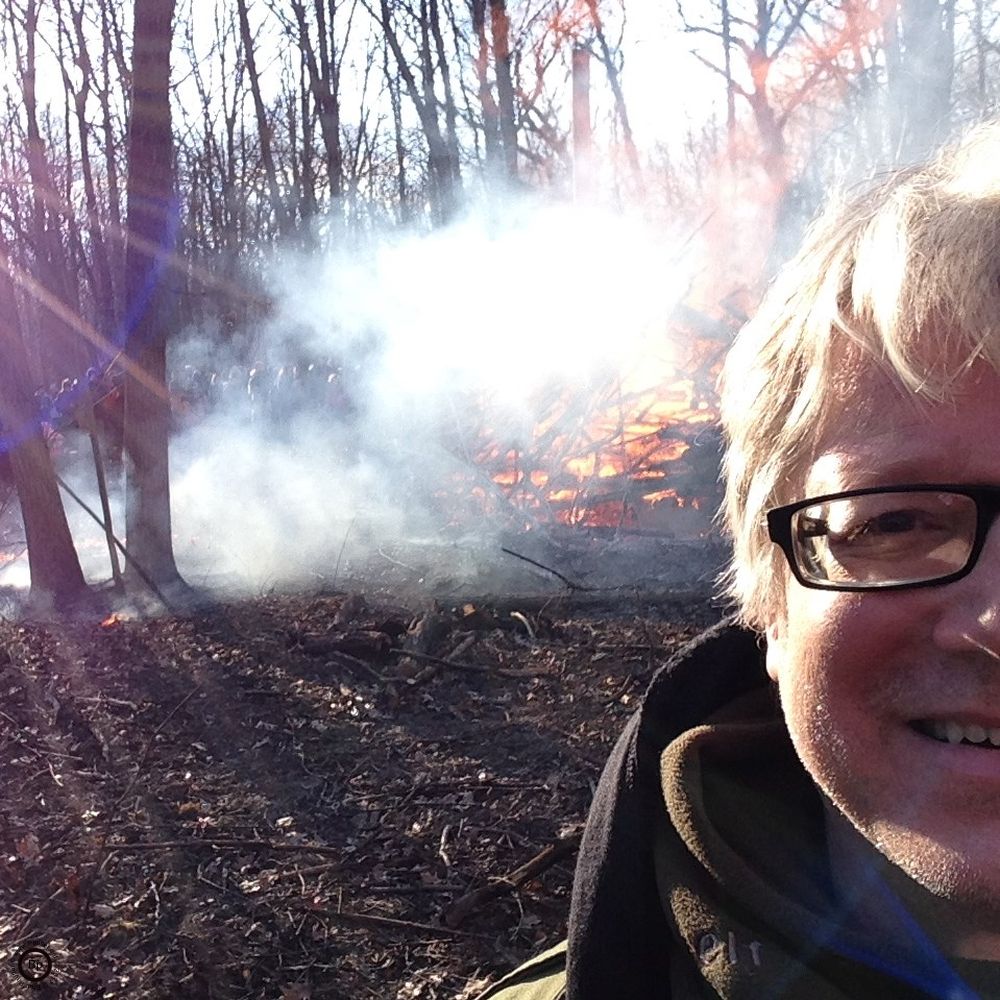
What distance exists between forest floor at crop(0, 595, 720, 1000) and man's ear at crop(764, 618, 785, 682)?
2.23m

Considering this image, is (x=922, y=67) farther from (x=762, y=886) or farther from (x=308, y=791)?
(x=762, y=886)

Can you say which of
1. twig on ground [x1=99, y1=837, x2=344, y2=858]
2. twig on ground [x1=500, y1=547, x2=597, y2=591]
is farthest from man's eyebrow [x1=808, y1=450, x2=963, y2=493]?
twig on ground [x1=500, y1=547, x2=597, y2=591]

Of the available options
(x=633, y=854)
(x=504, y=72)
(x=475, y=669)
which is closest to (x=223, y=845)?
(x=475, y=669)

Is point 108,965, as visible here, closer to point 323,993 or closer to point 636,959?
point 323,993

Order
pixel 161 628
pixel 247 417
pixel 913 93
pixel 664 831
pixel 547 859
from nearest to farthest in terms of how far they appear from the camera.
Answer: pixel 664 831, pixel 547 859, pixel 161 628, pixel 913 93, pixel 247 417

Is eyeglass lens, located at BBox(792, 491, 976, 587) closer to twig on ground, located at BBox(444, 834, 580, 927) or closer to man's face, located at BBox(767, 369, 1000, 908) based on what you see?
man's face, located at BBox(767, 369, 1000, 908)

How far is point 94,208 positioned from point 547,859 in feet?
73.9

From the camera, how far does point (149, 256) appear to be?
7.82 metres

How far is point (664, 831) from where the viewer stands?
1316 millimetres

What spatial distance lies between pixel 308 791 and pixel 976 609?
3.83 meters

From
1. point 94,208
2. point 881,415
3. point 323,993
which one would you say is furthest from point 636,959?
point 94,208

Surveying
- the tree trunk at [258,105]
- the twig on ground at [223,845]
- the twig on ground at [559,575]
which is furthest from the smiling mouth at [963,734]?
the tree trunk at [258,105]

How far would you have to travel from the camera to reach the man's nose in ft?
3.10

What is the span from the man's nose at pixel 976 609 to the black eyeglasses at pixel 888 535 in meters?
0.01
